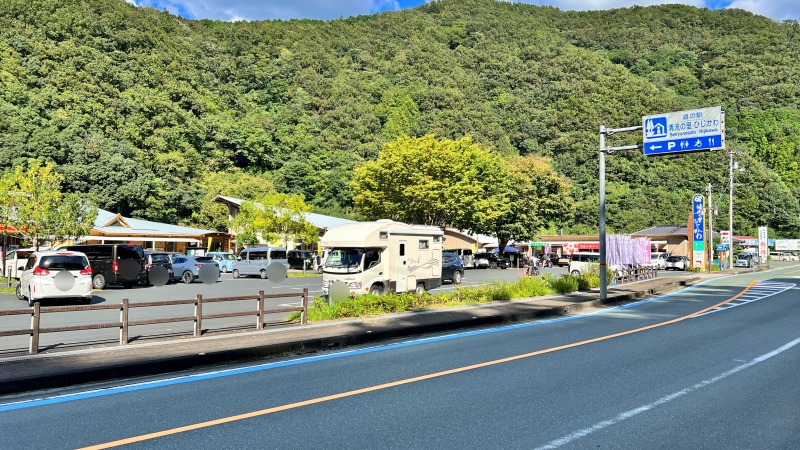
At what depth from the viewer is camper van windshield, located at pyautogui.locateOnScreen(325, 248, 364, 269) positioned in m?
18.3

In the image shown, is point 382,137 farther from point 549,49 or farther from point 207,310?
point 207,310

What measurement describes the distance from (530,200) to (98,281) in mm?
44575

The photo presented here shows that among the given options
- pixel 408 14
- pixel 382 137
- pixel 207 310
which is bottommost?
pixel 207 310

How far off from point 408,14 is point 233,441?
479 feet

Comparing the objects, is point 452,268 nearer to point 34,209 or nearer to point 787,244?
point 34,209

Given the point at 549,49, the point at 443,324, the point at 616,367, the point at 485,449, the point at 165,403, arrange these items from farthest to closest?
the point at 549,49 → the point at 443,324 → the point at 616,367 → the point at 165,403 → the point at 485,449

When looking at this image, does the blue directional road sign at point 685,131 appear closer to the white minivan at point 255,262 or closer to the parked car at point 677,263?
the white minivan at point 255,262

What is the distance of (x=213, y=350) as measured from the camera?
9.66 m

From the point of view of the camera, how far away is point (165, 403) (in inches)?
265

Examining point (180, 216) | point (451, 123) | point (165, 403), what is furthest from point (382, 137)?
point (165, 403)

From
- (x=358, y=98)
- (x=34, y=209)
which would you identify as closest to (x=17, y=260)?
(x=34, y=209)

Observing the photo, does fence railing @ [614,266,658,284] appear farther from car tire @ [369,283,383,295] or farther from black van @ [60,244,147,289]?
black van @ [60,244,147,289]

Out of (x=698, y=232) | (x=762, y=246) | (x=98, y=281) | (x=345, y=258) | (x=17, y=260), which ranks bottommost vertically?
(x=98, y=281)

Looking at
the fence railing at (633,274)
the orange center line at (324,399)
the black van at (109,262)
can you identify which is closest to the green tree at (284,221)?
the black van at (109,262)
